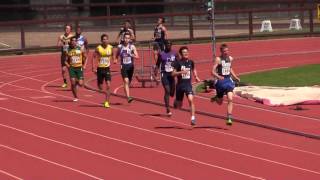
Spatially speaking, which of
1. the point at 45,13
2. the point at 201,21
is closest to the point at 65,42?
the point at 201,21

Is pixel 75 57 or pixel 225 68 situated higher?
pixel 75 57

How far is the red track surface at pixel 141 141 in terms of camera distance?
12242mm

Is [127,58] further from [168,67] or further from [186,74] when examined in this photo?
[186,74]

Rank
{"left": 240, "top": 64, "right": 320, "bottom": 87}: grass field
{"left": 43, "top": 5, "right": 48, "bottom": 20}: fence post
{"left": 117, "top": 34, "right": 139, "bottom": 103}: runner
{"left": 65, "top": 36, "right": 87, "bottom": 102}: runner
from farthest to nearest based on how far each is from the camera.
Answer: {"left": 43, "top": 5, "right": 48, "bottom": 20}: fence post < {"left": 240, "top": 64, "right": 320, "bottom": 87}: grass field < {"left": 65, "top": 36, "right": 87, "bottom": 102}: runner < {"left": 117, "top": 34, "right": 139, "bottom": 103}: runner

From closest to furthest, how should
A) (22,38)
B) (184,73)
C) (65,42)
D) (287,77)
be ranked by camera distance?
(184,73)
(65,42)
(287,77)
(22,38)

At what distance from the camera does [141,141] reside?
1497cm

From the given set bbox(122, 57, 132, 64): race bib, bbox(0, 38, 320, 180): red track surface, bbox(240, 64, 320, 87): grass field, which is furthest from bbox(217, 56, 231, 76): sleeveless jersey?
bbox(240, 64, 320, 87): grass field

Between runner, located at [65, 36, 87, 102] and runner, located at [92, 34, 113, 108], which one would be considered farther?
runner, located at [65, 36, 87, 102]

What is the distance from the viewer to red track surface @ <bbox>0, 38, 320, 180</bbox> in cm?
1224

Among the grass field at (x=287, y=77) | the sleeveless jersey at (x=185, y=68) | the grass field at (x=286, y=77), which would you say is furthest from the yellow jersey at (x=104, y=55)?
the grass field at (x=287, y=77)

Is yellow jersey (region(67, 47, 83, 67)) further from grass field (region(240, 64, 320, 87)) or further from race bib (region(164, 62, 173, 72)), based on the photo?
grass field (region(240, 64, 320, 87))

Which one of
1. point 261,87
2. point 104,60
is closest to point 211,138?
point 104,60

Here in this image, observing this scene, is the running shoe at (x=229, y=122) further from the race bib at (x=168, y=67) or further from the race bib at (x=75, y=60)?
the race bib at (x=75, y=60)

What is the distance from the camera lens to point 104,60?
776 inches
